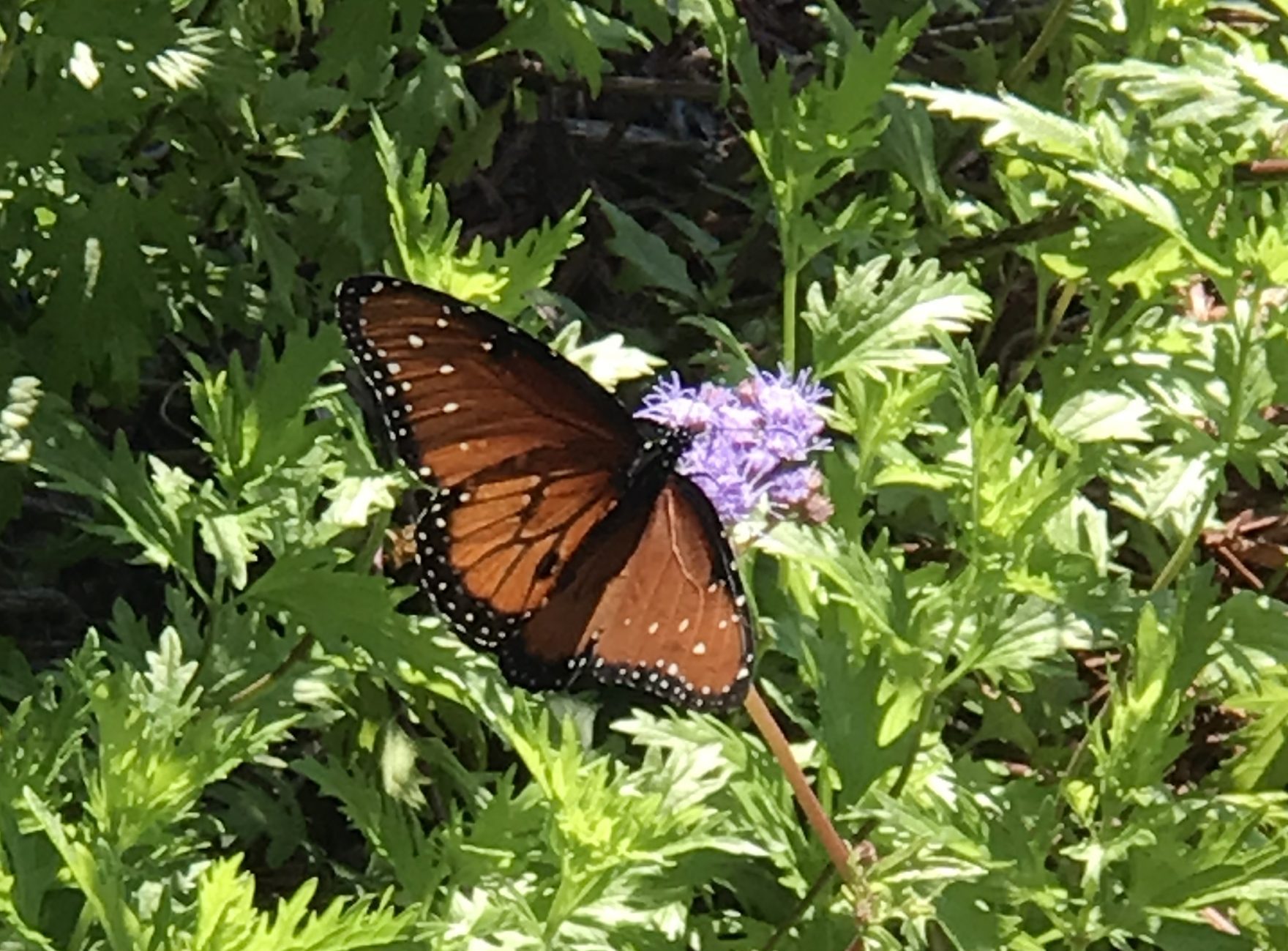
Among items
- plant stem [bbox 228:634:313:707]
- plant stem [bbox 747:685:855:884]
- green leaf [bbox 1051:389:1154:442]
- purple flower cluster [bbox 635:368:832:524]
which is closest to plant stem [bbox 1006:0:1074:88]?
green leaf [bbox 1051:389:1154:442]

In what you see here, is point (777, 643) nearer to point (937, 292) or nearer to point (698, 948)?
point (698, 948)

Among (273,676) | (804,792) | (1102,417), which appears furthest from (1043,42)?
(273,676)

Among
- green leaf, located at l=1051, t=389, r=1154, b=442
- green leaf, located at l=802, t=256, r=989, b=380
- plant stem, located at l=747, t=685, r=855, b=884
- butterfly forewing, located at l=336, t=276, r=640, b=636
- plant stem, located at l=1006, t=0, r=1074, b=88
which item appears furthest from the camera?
plant stem, located at l=1006, t=0, r=1074, b=88

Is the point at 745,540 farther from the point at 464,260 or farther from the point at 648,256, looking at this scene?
the point at 648,256

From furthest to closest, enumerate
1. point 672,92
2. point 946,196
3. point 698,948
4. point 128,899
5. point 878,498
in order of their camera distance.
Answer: point 672,92 < point 946,196 < point 878,498 < point 698,948 < point 128,899

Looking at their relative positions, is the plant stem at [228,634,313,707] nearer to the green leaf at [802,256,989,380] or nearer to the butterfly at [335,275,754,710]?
the butterfly at [335,275,754,710]

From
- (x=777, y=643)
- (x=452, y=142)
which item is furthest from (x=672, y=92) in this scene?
(x=777, y=643)

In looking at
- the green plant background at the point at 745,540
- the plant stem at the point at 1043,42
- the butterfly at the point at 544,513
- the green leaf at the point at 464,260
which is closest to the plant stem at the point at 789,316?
the green plant background at the point at 745,540
